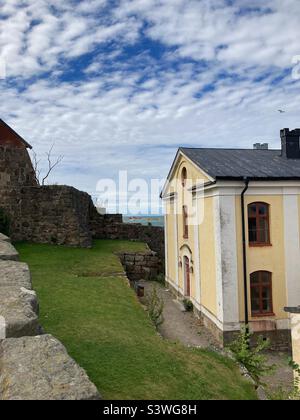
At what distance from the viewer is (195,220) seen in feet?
52.0

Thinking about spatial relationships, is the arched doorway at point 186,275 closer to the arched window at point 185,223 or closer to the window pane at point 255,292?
the arched window at point 185,223

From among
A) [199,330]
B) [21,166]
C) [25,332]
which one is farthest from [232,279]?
[21,166]

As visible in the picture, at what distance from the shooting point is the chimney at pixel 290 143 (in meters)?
16.0

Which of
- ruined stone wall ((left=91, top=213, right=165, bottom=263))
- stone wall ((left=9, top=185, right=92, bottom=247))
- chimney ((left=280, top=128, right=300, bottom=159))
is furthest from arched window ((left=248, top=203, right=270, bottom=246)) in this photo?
ruined stone wall ((left=91, top=213, right=165, bottom=263))

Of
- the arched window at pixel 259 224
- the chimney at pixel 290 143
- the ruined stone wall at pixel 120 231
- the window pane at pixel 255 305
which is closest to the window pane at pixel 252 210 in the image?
the arched window at pixel 259 224

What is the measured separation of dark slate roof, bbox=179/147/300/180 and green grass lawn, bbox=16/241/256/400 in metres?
5.67

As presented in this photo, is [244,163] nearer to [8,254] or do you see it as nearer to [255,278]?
[255,278]

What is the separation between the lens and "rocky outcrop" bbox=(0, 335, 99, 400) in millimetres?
2379

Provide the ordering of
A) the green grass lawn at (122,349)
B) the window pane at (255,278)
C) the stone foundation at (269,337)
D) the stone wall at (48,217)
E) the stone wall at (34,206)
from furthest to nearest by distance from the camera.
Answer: the stone wall at (48,217), the stone wall at (34,206), the window pane at (255,278), the stone foundation at (269,337), the green grass lawn at (122,349)

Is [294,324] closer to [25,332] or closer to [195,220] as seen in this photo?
[195,220]

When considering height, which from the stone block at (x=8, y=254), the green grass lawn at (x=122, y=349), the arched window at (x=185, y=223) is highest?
the arched window at (x=185, y=223)

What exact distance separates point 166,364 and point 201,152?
12.2m

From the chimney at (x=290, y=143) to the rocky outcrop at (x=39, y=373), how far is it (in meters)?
15.1

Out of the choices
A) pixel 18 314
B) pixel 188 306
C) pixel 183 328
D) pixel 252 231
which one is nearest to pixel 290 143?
pixel 252 231
